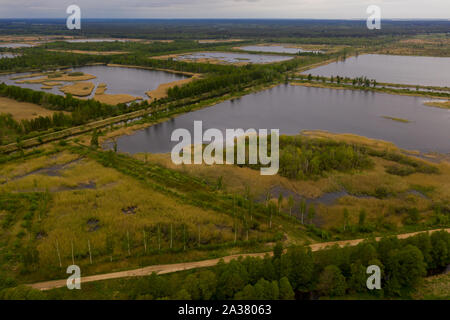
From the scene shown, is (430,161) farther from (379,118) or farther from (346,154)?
(379,118)

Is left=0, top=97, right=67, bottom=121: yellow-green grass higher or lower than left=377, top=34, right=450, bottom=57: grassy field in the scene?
lower

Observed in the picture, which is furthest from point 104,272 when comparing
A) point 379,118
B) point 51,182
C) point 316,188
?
point 379,118

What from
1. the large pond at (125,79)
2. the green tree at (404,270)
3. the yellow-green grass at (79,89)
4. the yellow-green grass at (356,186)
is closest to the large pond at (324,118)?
the yellow-green grass at (356,186)

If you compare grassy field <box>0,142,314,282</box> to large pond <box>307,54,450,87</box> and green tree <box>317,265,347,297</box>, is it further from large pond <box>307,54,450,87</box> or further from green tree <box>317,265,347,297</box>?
large pond <box>307,54,450,87</box>

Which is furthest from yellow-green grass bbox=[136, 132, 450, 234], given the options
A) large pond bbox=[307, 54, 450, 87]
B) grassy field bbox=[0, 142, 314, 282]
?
large pond bbox=[307, 54, 450, 87]

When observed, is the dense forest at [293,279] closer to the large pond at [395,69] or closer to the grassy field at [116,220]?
the grassy field at [116,220]

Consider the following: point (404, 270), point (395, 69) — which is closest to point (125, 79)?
point (395, 69)
